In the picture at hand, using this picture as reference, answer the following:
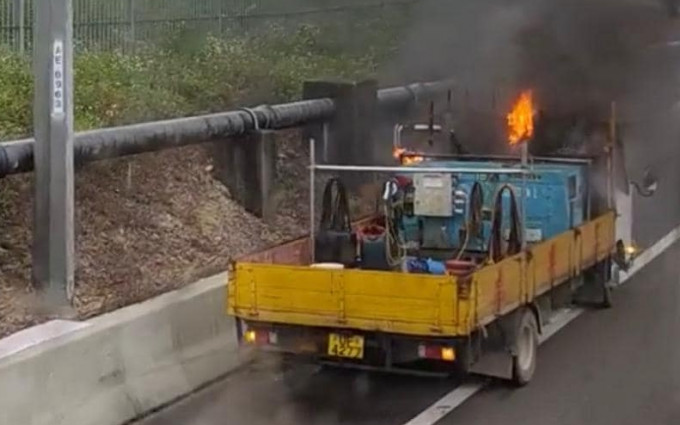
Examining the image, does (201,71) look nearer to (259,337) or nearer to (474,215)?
(474,215)

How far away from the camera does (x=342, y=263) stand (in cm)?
940

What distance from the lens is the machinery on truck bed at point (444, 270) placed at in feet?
26.1

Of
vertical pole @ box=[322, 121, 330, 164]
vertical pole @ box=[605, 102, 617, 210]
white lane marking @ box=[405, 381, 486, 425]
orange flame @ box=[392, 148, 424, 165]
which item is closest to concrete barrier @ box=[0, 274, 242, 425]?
white lane marking @ box=[405, 381, 486, 425]

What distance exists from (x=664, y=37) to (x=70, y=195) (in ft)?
15.0

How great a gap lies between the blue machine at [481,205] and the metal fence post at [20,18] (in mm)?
Answer: 4551

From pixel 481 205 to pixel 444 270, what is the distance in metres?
0.74

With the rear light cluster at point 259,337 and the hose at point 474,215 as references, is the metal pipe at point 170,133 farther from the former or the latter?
the hose at point 474,215

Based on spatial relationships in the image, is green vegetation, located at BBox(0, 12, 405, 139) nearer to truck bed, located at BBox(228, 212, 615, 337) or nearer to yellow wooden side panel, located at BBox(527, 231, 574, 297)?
truck bed, located at BBox(228, 212, 615, 337)

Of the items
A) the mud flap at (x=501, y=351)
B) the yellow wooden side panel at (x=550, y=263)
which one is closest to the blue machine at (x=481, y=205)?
the yellow wooden side panel at (x=550, y=263)

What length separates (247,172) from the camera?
37.7 ft

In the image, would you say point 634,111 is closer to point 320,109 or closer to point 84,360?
point 320,109

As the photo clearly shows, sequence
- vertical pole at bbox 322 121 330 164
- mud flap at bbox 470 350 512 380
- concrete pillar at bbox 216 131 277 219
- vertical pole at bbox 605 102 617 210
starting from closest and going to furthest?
mud flap at bbox 470 350 512 380 < vertical pole at bbox 605 102 617 210 < concrete pillar at bbox 216 131 277 219 < vertical pole at bbox 322 121 330 164

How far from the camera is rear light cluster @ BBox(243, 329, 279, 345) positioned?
27.3ft

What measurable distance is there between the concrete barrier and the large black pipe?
1.12 meters
